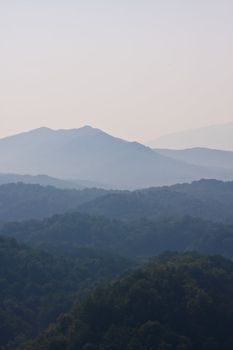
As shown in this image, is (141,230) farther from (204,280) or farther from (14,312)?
(204,280)

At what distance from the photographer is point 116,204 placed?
203ft

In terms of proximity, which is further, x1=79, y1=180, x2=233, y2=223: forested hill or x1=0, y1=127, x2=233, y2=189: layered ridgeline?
x1=0, y1=127, x2=233, y2=189: layered ridgeline

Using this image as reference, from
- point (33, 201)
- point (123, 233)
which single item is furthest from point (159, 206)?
point (123, 233)

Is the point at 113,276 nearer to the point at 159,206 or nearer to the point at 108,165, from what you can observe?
the point at 159,206

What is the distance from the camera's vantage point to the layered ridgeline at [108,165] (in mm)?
171625

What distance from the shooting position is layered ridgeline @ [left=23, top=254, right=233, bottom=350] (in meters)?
18.1

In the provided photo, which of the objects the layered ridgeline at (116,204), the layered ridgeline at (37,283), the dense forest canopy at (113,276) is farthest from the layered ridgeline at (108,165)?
the layered ridgeline at (37,283)

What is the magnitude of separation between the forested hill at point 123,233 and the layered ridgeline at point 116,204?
8505mm

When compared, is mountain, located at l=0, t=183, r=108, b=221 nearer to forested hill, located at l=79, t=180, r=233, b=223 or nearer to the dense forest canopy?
the dense forest canopy

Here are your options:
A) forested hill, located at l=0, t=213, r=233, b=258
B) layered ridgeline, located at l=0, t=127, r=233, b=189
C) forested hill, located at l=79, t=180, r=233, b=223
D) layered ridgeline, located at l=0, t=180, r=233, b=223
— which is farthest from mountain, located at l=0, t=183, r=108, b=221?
layered ridgeline, located at l=0, t=127, r=233, b=189

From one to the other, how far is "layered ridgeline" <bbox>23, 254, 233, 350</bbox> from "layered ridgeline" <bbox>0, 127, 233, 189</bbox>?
140 metres

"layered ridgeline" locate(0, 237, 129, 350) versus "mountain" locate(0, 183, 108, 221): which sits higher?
"mountain" locate(0, 183, 108, 221)

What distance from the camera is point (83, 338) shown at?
1880cm

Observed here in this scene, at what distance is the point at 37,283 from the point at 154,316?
11.0m
